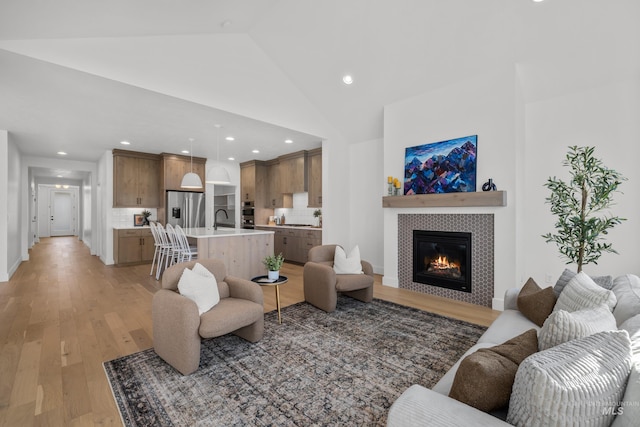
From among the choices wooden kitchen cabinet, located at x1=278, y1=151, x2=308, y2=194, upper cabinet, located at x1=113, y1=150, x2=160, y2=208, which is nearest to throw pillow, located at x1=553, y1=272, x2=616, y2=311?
wooden kitchen cabinet, located at x1=278, y1=151, x2=308, y2=194

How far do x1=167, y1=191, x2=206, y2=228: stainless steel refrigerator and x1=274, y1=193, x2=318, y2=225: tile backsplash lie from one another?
2.21 m

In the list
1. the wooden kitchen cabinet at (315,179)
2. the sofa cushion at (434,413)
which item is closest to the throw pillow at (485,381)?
the sofa cushion at (434,413)

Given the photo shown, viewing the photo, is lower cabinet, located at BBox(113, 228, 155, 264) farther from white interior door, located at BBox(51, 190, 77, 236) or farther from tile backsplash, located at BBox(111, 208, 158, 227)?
white interior door, located at BBox(51, 190, 77, 236)

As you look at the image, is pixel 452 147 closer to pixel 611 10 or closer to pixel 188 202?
pixel 611 10

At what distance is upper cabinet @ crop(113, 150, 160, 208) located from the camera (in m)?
6.79

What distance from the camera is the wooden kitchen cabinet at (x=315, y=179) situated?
21.5 feet

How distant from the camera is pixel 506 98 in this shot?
12.0 ft

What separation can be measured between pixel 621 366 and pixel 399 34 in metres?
3.96

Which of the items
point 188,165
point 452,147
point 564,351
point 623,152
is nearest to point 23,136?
point 188,165

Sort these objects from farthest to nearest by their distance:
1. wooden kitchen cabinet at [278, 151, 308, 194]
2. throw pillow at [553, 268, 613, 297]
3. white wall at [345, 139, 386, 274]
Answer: wooden kitchen cabinet at [278, 151, 308, 194]
white wall at [345, 139, 386, 274]
throw pillow at [553, 268, 613, 297]

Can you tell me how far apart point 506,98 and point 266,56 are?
11.2ft

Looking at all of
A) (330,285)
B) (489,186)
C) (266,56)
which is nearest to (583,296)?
(489,186)

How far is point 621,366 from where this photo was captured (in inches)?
37.1

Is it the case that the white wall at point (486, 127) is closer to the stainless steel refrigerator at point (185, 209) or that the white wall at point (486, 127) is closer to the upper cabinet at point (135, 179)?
the stainless steel refrigerator at point (185, 209)
